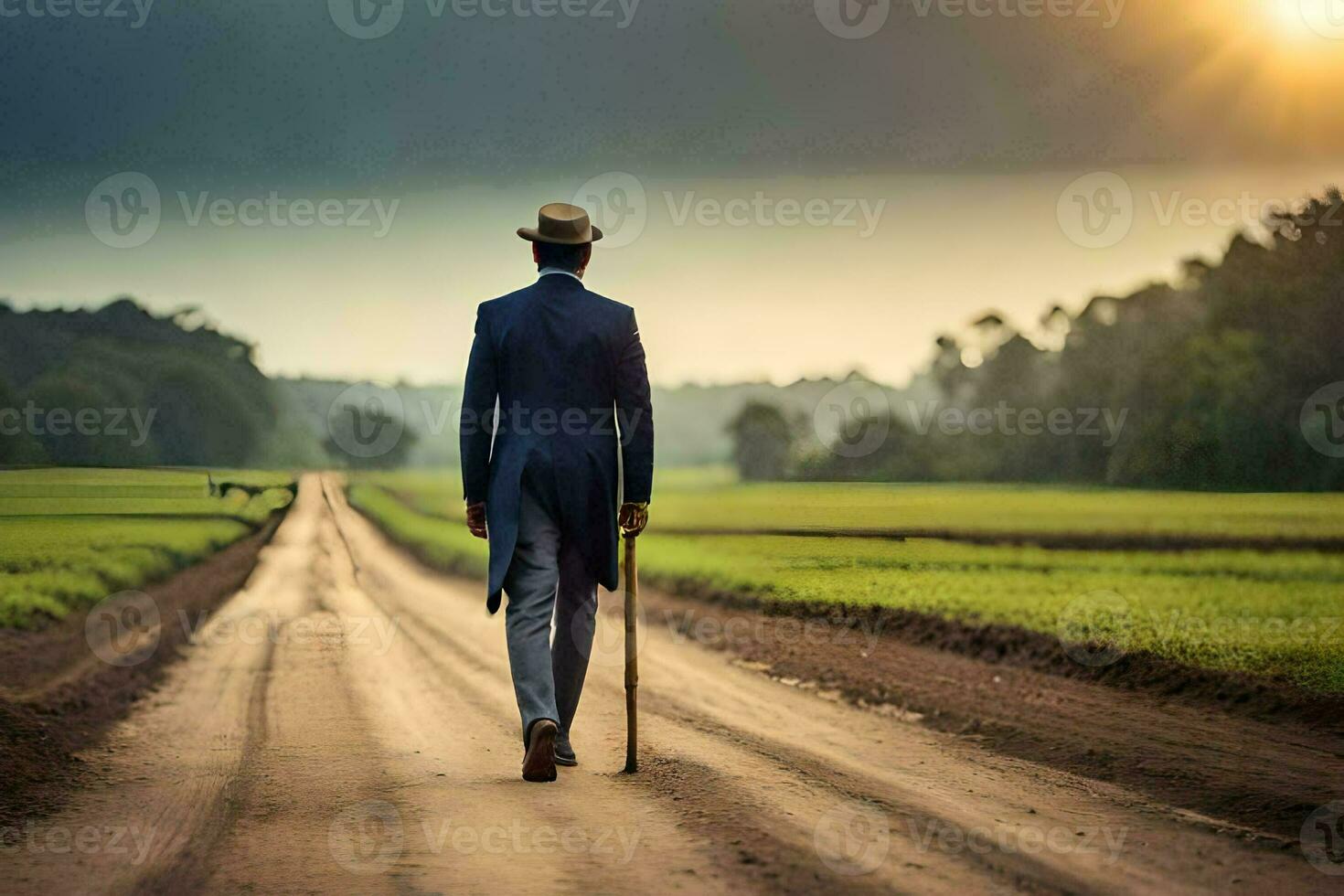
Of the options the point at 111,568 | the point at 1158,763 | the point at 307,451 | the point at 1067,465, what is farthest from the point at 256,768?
the point at 307,451

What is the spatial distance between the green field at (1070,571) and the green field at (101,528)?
810cm

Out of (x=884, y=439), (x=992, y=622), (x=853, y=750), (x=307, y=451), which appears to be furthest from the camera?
(x=307, y=451)

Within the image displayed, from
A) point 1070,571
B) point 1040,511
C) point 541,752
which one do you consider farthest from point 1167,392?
point 541,752

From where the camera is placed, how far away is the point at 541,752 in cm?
579

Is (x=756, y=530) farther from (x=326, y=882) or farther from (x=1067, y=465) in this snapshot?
(x=326, y=882)

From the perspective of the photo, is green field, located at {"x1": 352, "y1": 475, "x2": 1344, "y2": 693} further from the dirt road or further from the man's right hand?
the man's right hand

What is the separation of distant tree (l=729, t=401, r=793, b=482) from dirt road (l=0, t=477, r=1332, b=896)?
18.5 meters

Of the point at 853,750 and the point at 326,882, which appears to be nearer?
the point at 326,882

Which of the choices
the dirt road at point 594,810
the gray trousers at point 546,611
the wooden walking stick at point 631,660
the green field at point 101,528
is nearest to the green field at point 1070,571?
the dirt road at point 594,810

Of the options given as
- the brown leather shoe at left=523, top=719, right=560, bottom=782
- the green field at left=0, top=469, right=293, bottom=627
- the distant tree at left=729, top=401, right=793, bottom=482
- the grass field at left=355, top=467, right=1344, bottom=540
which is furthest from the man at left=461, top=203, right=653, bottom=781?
the distant tree at left=729, top=401, right=793, bottom=482

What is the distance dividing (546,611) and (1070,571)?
516 inches

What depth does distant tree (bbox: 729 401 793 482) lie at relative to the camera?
28.3 metres

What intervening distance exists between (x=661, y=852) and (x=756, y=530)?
63.3 ft

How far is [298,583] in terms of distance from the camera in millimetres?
20344
